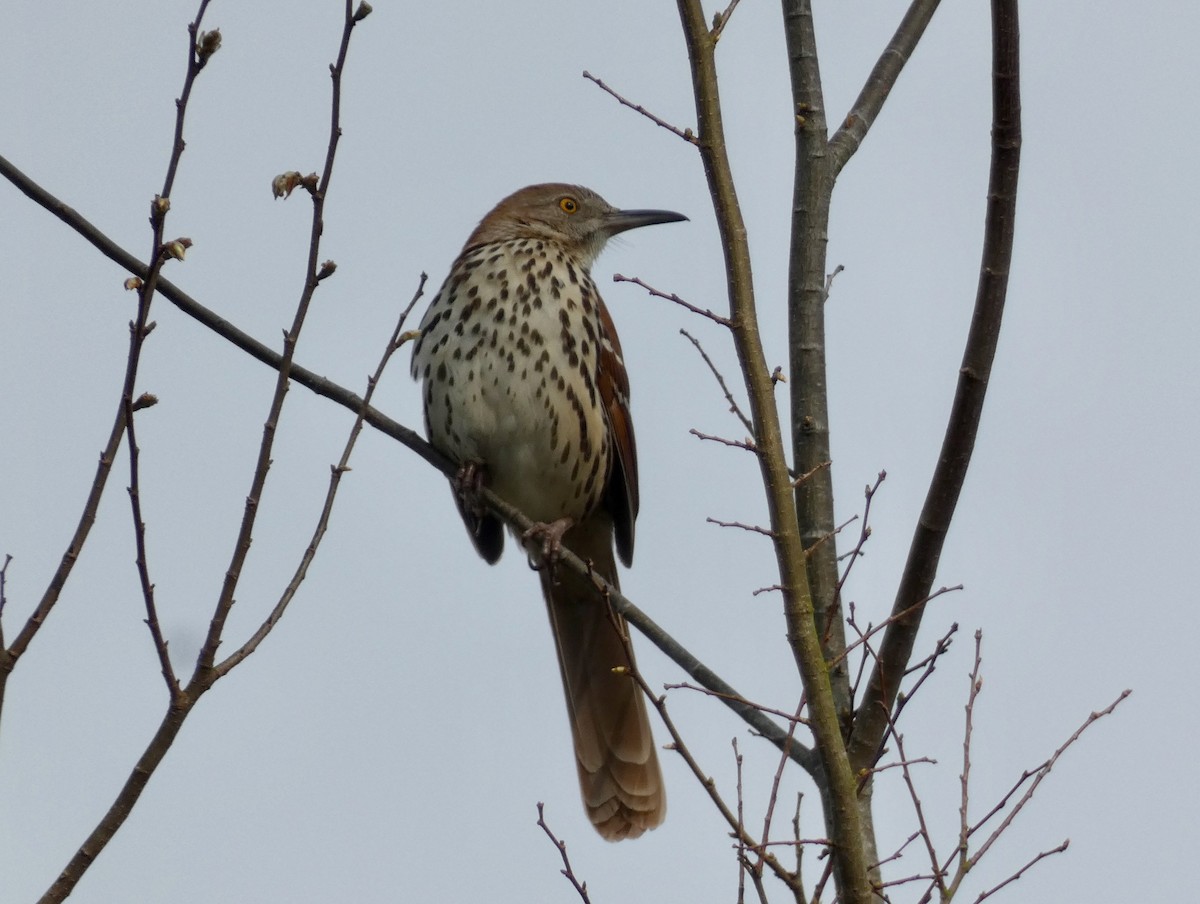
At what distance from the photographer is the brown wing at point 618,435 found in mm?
5375

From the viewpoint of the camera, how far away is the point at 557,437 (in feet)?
16.9

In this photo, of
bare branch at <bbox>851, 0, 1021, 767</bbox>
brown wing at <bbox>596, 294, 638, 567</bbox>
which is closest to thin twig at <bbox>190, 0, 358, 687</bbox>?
bare branch at <bbox>851, 0, 1021, 767</bbox>

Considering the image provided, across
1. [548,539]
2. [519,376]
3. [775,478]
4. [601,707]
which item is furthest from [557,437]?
[775,478]

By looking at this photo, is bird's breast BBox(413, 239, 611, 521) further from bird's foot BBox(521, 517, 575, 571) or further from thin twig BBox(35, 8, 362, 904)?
thin twig BBox(35, 8, 362, 904)

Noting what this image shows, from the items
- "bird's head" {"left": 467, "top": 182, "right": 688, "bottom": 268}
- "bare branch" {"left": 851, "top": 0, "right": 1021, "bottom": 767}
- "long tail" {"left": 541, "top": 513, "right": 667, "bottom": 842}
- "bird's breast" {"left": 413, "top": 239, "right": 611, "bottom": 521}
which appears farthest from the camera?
"bird's head" {"left": 467, "top": 182, "right": 688, "bottom": 268}

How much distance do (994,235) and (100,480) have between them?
6.55 ft

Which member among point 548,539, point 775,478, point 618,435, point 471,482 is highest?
point 618,435

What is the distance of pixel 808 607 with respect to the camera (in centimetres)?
281

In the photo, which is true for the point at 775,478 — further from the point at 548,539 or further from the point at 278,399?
the point at 548,539

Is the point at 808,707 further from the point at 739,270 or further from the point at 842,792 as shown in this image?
the point at 739,270

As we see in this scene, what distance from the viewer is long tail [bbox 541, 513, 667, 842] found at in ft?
17.3

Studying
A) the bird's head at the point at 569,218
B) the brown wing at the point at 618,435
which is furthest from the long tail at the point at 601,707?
the bird's head at the point at 569,218

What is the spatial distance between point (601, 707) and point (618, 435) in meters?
1.02

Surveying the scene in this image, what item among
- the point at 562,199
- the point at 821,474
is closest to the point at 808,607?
the point at 821,474
